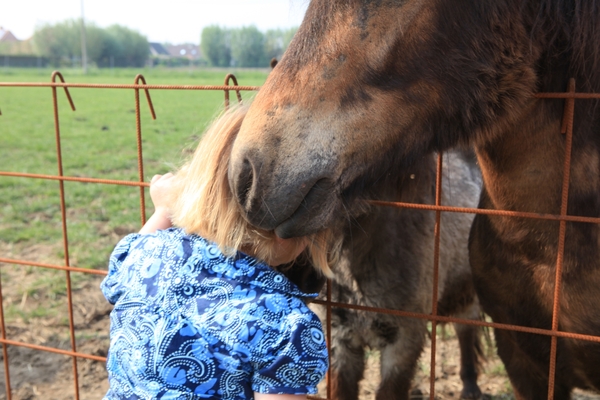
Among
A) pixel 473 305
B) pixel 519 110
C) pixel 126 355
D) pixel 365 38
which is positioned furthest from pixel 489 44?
pixel 473 305

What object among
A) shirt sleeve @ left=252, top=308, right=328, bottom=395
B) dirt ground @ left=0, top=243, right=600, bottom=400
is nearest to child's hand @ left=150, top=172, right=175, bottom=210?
shirt sleeve @ left=252, top=308, right=328, bottom=395

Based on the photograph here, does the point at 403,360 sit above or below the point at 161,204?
below

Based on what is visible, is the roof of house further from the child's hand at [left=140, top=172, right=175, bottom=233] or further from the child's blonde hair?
the child's blonde hair

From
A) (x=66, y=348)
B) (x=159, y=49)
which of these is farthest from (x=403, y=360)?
(x=159, y=49)

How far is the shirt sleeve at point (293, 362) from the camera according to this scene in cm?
140

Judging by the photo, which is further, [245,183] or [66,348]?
[66,348]

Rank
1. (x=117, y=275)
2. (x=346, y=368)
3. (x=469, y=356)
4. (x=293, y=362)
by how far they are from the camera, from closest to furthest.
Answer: (x=293, y=362), (x=117, y=275), (x=346, y=368), (x=469, y=356)

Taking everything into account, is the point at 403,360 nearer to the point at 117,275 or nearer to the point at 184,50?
the point at 117,275

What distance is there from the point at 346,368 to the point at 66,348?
6.44 feet

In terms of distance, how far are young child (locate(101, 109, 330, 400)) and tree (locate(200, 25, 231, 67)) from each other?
60.7m

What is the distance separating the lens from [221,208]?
5.01ft

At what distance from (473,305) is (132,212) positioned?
4.12m

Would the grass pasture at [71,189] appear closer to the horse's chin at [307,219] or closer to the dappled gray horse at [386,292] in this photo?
the horse's chin at [307,219]

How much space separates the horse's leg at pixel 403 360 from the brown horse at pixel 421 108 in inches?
45.6
